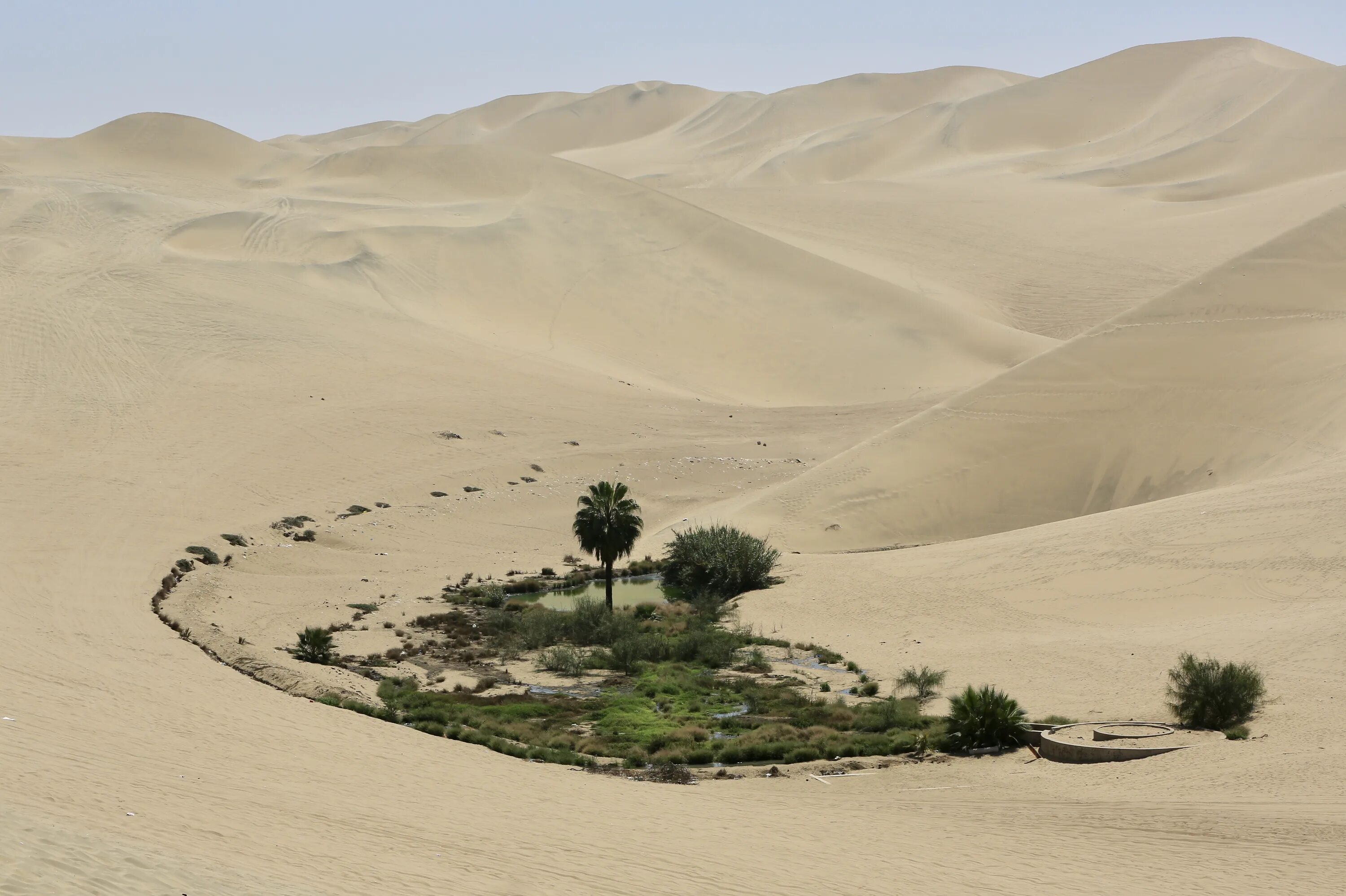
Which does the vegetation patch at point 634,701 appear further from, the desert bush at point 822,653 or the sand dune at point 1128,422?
the sand dune at point 1128,422

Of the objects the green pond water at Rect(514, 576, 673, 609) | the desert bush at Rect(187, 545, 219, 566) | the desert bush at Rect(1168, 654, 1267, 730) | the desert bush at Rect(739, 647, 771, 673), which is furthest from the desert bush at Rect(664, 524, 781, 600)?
the desert bush at Rect(1168, 654, 1267, 730)

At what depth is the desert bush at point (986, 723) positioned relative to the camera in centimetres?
1730

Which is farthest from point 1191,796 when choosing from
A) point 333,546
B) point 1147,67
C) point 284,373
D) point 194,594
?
point 1147,67

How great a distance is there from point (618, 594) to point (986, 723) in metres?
15.0

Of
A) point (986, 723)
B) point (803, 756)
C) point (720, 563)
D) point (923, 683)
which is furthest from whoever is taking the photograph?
point (720, 563)

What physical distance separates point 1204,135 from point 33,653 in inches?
3835

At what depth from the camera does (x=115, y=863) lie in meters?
9.16

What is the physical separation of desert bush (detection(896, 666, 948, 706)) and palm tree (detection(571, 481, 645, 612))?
347 inches

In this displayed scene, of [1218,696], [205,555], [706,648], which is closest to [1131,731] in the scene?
[1218,696]

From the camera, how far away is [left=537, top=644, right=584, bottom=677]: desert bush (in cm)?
2420

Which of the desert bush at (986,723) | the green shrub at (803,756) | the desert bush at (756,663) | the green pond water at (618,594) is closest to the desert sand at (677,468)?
the desert bush at (986,723)

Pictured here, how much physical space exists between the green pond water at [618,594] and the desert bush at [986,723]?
42.3 feet

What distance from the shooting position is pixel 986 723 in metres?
17.3

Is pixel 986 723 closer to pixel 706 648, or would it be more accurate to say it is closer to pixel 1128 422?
pixel 706 648
